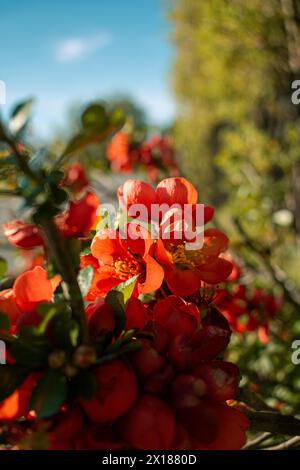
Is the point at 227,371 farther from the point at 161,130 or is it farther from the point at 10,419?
the point at 161,130

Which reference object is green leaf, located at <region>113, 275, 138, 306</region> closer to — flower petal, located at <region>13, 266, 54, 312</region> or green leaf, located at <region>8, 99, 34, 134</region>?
flower petal, located at <region>13, 266, 54, 312</region>

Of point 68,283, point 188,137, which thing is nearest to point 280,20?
point 68,283

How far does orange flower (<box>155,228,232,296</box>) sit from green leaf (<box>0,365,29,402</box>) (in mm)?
205

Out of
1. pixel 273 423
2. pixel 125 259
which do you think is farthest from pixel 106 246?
pixel 273 423

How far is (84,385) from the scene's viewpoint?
1.41 feet

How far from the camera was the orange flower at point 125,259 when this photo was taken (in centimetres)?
57

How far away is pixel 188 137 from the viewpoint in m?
8.02

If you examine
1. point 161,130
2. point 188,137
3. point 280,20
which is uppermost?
point 280,20

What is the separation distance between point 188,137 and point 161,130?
18.8 feet

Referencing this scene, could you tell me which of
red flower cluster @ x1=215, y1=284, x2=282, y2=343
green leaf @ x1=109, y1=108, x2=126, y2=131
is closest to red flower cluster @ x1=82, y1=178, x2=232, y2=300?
green leaf @ x1=109, y1=108, x2=126, y2=131

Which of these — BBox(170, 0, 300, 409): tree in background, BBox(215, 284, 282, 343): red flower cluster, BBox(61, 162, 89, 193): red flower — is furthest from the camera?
BBox(61, 162, 89, 193): red flower

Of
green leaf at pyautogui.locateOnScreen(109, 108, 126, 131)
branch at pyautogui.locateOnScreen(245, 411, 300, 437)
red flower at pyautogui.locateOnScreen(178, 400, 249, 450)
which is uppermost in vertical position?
green leaf at pyautogui.locateOnScreen(109, 108, 126, 131)

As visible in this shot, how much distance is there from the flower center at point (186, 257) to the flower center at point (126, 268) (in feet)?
0.15

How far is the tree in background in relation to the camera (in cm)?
170
